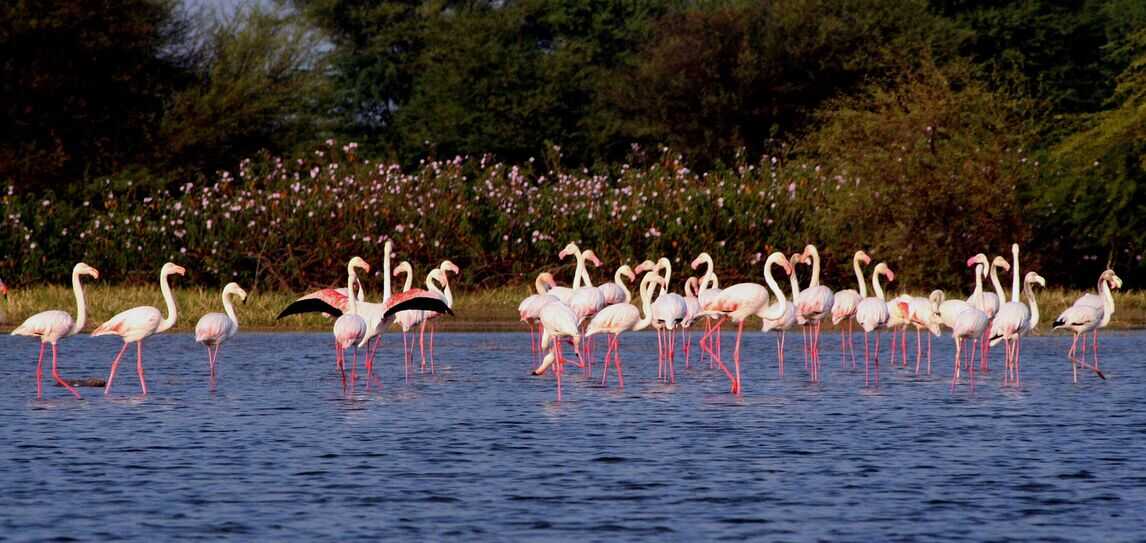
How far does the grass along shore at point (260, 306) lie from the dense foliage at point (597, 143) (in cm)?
208

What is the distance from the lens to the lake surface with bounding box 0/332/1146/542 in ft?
33.7

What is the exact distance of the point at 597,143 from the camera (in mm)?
55094

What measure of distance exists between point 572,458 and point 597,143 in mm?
42436

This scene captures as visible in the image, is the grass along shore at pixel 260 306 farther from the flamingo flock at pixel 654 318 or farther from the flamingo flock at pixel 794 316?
the flamingo flock at pixel 794 316

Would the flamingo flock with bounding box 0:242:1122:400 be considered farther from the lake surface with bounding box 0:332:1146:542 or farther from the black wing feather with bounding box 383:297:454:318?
the lake surface with bounding box 0:332:1146:542

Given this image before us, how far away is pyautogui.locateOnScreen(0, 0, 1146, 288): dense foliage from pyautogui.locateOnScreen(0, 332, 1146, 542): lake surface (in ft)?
46.4

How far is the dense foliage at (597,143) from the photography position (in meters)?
34.8

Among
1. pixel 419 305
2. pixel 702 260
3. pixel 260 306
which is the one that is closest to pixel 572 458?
pixel 419 305

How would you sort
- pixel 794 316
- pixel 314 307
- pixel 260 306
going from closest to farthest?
pixel 794 316 → pixel 314 307 → pixel 260 306

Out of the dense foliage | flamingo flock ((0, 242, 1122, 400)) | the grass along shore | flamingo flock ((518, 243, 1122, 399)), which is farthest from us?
the dense foliage

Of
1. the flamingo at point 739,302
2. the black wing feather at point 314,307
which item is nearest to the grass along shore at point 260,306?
the black wing feather at point 314,307

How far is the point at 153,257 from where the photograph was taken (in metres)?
35.0

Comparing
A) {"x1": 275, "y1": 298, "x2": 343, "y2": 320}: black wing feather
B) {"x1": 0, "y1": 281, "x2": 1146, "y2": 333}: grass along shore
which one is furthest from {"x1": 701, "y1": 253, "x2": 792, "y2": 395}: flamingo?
{"x1": 0, "y1": 281, "x2": 1146, "y2": 333}: grass along shore

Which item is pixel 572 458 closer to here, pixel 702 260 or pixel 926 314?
pixel 926 314
